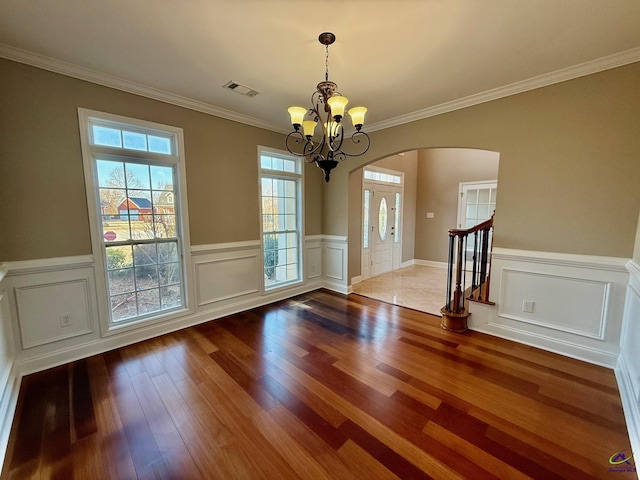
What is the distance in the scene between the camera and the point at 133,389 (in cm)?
216

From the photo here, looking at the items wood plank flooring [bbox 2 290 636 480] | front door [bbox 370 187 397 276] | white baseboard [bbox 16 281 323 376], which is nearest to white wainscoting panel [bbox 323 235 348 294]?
white baseboard [bbox 16 281 323 376]

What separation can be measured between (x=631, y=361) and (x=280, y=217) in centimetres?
409

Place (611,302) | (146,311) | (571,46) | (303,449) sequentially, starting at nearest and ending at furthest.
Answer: (303,449)
(571,46)
(611,302)
(146,311)

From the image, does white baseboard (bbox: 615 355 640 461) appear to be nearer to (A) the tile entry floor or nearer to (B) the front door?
(A) the tile entry floor

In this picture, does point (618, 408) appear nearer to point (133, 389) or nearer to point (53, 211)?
Answer: point (133, 389)

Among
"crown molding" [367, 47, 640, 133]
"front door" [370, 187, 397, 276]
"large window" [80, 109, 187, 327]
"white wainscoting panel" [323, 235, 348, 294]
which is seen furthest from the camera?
"front door" [370, 187, 397, 276]

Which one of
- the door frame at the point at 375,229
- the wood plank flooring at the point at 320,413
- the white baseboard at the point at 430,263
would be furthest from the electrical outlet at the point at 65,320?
the white baseboard at the point at 430,263

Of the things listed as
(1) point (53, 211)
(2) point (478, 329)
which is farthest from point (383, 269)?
(1) point (53, 211)

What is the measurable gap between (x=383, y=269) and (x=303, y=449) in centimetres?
490

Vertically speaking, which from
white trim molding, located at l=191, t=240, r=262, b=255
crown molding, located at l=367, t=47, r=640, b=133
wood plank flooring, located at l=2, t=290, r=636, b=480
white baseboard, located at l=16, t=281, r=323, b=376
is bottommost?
wood plank flooring, located at l=2, t=290, r=636, b=480

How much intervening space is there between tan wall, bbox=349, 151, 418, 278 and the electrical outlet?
3.80 metres

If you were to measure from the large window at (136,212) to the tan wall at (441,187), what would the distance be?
5696mm

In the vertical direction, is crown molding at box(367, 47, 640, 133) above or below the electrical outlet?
above

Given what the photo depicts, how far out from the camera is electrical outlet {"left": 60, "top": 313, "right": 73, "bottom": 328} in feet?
8.23
